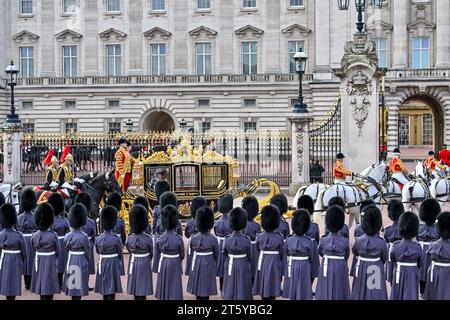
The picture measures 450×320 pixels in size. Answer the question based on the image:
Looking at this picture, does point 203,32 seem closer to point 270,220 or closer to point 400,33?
point 400,33

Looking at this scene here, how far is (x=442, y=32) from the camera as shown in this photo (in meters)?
39.1

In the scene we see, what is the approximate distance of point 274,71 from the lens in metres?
41.7

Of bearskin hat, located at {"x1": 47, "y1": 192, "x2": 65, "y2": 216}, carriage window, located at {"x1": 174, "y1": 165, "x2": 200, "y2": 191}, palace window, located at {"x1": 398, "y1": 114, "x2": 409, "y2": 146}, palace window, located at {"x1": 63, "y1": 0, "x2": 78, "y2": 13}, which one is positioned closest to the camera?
bearskin hat, located at {"x1": 47, "y1": 192, "x2": 65, "y2": 216}

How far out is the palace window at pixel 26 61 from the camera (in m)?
43.5

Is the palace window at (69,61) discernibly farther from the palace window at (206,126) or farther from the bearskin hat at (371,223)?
the bearskin hat at (371,223)

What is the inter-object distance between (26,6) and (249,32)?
44.4 feet

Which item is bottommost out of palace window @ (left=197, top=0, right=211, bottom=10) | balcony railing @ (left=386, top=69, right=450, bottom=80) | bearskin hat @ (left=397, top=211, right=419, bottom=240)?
bearskin hat @ (left=397, top=211, right=419, bottom=240)

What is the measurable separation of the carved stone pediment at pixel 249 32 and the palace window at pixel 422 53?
28.5 ft

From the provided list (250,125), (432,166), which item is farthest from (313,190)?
(250,125)

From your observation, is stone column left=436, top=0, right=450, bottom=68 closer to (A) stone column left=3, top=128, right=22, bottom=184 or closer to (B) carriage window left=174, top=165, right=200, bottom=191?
(A) stone column left=3, top=128, right=22, bottom=184

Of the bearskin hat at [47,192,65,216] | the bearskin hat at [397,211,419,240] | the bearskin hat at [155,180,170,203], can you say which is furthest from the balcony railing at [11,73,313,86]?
the bearskin hat at [397,211,419,240]

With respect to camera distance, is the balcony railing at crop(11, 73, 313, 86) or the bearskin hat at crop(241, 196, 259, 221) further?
the balcony railing at crop(11, 73, 313, 86)

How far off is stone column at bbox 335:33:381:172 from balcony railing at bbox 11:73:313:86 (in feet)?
70.0

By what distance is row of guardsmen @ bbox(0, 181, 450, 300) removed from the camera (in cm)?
899
